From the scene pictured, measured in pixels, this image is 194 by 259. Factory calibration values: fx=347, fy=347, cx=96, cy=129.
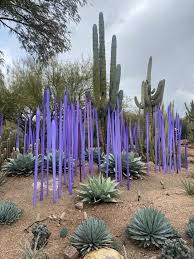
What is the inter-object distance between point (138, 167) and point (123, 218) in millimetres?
2717

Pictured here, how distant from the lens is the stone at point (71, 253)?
466cm

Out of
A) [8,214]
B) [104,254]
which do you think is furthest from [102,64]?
[104,254]

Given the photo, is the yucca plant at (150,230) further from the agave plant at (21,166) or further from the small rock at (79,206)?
the agave plant at (21,166)

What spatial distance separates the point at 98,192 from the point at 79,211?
488mm

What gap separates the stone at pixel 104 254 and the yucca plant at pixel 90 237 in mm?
123

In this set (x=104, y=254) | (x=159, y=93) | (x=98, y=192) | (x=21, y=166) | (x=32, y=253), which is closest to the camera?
(x=104, y=254)

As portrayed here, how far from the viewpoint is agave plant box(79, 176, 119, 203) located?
6.29 metres

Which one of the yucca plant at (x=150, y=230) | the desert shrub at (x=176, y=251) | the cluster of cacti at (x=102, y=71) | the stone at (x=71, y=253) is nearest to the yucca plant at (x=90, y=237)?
the stone at (x=71, y=253)

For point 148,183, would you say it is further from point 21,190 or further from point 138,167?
point 21,190

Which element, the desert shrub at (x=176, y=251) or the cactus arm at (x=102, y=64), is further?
the cactus arm at (x=102, y=64)

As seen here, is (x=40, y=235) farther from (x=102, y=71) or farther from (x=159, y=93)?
(x=159, y=93)

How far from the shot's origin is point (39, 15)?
15.8m

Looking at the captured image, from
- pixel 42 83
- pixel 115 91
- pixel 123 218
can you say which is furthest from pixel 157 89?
pixel 42 83

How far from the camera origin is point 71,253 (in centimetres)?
468
